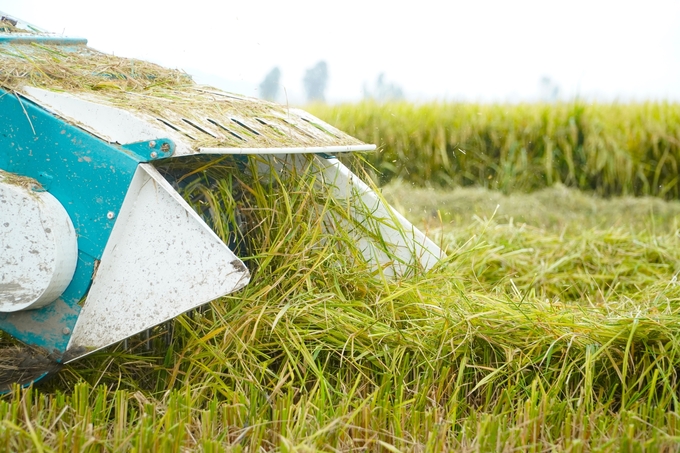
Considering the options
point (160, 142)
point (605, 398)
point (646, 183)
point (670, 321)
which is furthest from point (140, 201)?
point (646, 183)

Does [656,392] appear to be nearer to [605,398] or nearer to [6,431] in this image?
[605,398]

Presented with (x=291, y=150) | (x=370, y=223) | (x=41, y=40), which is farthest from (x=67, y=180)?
(x=370, y=223)

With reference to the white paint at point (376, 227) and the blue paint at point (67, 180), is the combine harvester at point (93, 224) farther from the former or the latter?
the white paint at point (376, 227)

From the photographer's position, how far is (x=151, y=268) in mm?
2020

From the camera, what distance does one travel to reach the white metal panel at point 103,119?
2047 mm

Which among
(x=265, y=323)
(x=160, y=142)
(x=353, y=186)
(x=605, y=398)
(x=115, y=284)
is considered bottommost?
(x=605, y=398)

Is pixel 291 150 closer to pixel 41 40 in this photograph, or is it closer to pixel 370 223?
pixel 370 223

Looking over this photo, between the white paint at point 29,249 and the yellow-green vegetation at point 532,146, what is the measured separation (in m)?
4.98

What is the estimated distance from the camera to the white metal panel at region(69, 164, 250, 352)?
1.99m

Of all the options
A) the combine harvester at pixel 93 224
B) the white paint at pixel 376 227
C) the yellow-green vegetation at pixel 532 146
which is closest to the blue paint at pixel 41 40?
the combine harvester at pixel 93 224

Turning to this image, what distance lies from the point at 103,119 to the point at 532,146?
5884 millimetres

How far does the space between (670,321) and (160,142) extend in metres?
1.63

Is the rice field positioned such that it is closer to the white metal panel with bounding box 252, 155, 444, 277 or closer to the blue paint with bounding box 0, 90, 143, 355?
the white metal panel with bounding box 252, 155, 444, 277

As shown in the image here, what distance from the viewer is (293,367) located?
217 centimetres
